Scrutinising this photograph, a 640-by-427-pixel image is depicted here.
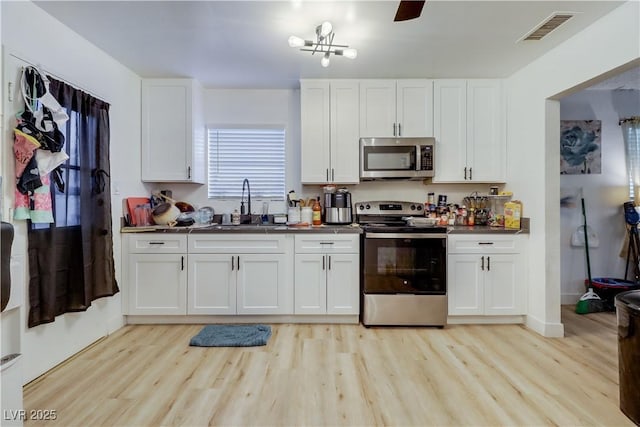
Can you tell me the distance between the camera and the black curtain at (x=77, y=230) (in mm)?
1970

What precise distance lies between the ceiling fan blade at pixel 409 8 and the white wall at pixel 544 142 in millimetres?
1640

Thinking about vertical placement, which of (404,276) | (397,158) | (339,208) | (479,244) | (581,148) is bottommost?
(404,276)

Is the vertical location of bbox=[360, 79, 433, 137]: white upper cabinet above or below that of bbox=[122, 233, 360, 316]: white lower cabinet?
above

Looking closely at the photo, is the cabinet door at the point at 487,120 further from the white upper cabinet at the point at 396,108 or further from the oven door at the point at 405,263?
the oven door at the point at 405,263

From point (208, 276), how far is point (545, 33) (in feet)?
11.2

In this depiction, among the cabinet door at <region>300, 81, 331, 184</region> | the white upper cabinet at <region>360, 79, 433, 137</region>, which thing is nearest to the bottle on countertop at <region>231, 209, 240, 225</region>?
the cabinet door at <region>300, 81, 331, 184</region>

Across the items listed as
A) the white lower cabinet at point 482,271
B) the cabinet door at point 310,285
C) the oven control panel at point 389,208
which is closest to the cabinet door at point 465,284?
the white lower cabinet at point 482,271

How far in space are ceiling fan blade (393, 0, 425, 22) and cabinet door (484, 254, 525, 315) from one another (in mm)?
2266

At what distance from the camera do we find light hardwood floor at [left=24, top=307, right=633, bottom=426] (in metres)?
1.63

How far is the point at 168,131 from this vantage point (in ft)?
10.2

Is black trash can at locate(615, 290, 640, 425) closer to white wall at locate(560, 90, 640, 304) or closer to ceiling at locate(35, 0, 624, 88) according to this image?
ceiling at locate(35, 0, 624, 88)

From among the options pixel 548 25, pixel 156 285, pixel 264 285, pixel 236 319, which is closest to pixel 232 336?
pixel 236 319

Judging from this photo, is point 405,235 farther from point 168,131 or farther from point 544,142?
point 168,131

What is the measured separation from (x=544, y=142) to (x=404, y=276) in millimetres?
1694
